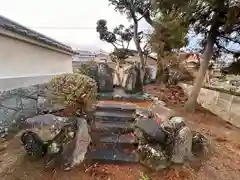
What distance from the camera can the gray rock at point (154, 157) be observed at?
4.61 m

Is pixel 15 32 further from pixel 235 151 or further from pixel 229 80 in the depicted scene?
pixel 229 80

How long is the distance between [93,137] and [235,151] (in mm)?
3755

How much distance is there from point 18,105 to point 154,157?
3.75 m

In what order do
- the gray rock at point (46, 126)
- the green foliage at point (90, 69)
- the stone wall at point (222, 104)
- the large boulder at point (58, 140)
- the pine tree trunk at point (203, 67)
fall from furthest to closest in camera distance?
1. the green foliage at point (90, 69)
2. the pine tree trunk at point (203, 67)
3. the stone wall at point (222, 104)
4. the gray rock at point (46, 126)
5. the large boulder at point (58, 140)

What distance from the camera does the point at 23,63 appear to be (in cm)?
620

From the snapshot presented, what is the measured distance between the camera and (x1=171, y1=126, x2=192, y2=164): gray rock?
479cm

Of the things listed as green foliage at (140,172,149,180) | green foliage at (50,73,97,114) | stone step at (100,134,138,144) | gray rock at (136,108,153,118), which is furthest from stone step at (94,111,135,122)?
green foliage at (140,172,149,180)

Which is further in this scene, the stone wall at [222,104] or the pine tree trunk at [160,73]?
the pine tree trunk at [160,73]

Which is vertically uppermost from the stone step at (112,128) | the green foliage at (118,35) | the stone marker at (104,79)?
the green foliage at (118,35)

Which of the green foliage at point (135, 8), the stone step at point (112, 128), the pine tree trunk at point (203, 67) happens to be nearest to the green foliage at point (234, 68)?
the pine tree trunk at point (203, 67)

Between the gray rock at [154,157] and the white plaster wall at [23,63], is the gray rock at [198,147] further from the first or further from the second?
the white plaster wall at [23,63]

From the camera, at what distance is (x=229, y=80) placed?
1283 cm

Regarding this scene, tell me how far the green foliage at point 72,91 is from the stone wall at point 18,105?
103cm

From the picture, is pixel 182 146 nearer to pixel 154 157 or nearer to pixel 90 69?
pixel 154 157
